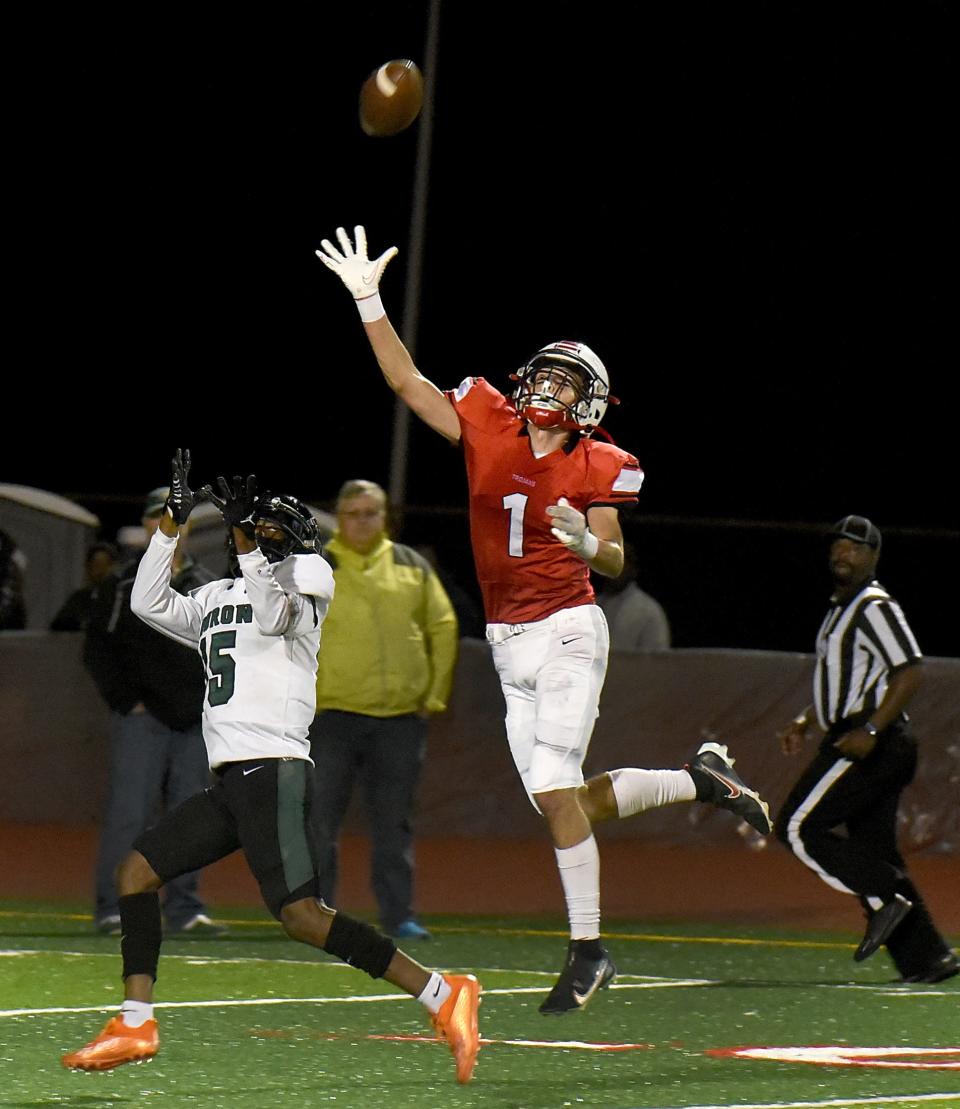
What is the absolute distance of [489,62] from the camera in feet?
148

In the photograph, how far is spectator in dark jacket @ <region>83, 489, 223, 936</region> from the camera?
33.4 feet

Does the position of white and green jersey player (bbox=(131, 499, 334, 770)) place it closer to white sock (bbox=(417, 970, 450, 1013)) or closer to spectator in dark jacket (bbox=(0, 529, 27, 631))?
white sock (bbox=(417, 970, 450, 1013))

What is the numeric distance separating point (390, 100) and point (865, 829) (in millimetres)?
3486

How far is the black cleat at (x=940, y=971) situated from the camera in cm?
875

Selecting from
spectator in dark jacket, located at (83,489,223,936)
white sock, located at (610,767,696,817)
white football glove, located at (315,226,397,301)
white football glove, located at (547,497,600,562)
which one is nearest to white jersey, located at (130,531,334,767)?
white football glove, located at (547,497,600,562)

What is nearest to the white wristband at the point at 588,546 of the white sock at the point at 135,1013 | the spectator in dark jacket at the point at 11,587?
the white sock at the point at 135,1013

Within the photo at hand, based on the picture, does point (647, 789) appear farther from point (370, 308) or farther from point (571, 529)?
point (370, 308)

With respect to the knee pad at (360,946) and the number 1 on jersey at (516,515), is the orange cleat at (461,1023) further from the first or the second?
the number 1 on jersey at (516,515)

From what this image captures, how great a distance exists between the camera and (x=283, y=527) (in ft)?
22.0

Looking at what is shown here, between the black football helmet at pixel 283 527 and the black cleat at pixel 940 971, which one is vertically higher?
the black football helmet at pixel 283 527

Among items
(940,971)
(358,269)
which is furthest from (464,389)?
(940,971)

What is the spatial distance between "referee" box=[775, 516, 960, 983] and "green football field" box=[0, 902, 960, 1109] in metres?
0.26

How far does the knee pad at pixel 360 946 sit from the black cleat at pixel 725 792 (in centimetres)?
173

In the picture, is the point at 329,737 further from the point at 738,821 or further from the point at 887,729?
the point at 738,821
